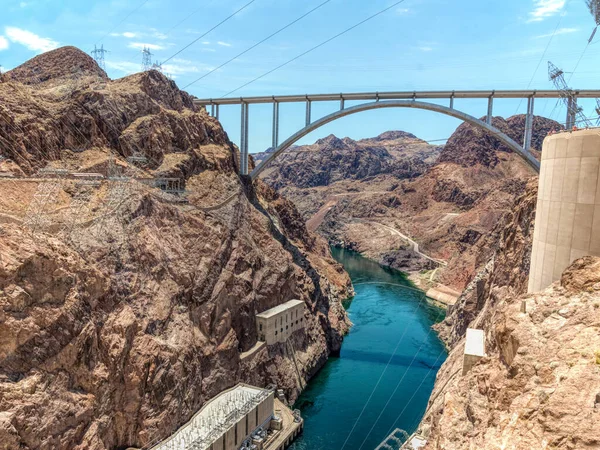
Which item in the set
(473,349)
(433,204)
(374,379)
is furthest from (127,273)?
(433,204)

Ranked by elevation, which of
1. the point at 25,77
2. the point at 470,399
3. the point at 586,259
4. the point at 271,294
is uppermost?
A: the point at 25,77

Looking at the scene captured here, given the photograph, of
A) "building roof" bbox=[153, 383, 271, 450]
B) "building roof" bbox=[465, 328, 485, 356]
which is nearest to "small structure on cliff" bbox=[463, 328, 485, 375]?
"building roof" bbox=[465, 328, 485, 356]

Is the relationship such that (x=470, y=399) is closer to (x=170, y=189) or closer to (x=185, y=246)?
(x=185, y=246)

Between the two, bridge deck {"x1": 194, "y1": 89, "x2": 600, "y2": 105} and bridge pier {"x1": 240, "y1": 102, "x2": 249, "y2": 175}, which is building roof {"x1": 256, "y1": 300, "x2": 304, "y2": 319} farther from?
bridge deck {"x1": 194, "y1": 89, "x2": 600, "y2": 105}

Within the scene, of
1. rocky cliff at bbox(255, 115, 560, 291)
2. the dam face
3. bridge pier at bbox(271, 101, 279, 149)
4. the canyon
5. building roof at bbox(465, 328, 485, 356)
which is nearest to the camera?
the canyon

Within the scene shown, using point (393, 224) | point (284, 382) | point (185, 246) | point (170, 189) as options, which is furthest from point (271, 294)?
point (393, 224)

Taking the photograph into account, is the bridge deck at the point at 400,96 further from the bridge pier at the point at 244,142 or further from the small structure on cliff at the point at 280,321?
the small structure on cliff at the point at 280,321
